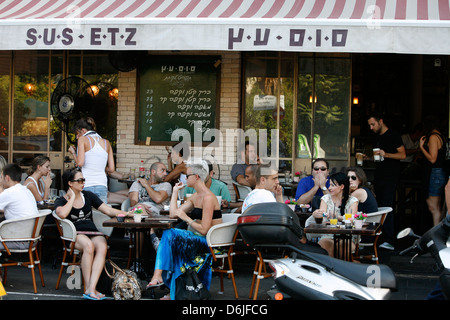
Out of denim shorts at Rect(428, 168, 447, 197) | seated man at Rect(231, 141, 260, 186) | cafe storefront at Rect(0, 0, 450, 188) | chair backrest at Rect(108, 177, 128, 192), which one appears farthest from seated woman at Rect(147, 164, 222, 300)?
denim shorts at Rect(428, 168, 447, 197)

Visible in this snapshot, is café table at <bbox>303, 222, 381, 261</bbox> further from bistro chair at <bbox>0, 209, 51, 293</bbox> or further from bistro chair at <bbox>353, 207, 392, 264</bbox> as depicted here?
bistro chair at <bbox>0, 209, 51, 293</bbox>

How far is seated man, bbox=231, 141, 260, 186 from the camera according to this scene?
9344 millimetres

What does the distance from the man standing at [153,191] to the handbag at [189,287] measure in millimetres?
1805

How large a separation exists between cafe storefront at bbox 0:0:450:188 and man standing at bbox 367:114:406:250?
91cm

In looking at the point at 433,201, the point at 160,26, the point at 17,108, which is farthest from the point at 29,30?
the point at 433,201

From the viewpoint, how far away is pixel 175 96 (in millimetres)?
10164

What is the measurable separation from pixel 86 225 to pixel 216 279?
5.54 feet

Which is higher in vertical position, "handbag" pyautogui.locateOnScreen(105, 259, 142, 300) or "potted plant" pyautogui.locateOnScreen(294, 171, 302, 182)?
"potted plant" pyautogui.locateOnScreen(294, 171, 302, 182)

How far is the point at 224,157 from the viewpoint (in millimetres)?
10008

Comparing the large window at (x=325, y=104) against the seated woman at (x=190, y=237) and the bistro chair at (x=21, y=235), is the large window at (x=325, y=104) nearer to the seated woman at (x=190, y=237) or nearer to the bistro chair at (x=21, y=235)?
the seated woman at (x=190, y=237)

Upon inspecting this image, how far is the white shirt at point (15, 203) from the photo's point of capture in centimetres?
711

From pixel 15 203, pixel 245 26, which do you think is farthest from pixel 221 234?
pixel 245 26

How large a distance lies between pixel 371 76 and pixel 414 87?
3.39 ft
